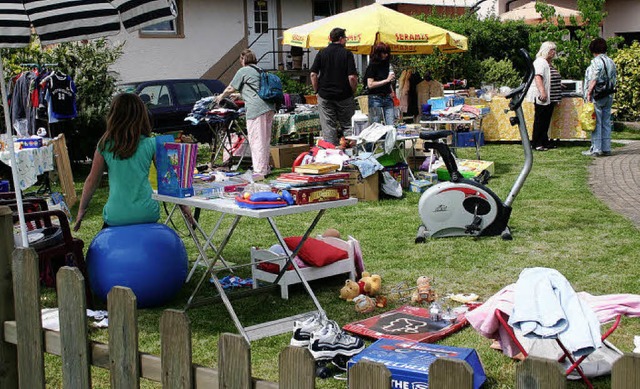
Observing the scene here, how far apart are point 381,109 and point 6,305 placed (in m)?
10.1

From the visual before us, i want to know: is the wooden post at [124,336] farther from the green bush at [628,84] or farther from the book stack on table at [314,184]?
the green bush at [628,84]

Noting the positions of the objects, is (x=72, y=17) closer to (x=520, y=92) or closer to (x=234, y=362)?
(x=234, y=362)

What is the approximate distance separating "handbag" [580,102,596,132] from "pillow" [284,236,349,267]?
27.9ft

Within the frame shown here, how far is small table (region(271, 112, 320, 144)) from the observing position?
46.0 ft

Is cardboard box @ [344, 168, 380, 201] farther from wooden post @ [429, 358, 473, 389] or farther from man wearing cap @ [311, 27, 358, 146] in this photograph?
wooden post @ [429, 358, 473, 389]

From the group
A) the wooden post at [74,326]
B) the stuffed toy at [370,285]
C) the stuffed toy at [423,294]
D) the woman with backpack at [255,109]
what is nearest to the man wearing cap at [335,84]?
the woman with backpack at [255,109]

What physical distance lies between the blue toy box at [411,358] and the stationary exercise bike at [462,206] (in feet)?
10.6

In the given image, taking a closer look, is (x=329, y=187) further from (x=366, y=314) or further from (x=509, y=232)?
(x=509, y=232)

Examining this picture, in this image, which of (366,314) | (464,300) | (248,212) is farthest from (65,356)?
(464,300)

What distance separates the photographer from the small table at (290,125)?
14.0 m

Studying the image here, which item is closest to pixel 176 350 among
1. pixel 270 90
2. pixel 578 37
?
pixel 270 90

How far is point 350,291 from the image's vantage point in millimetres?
5867

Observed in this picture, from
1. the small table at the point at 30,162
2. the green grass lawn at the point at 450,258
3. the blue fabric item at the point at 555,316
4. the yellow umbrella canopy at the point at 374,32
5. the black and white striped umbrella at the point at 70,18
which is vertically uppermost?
the yellow umbrella canopy at the point at 374,32

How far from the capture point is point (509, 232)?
7680mm
